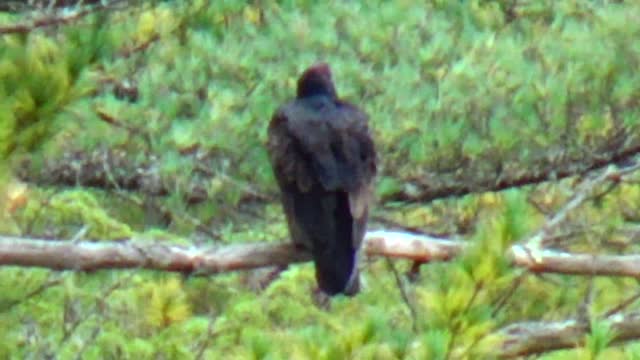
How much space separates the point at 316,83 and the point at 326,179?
69cm

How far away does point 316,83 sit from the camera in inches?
243

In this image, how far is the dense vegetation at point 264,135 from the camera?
20.4 ft

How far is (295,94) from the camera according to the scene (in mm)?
6715

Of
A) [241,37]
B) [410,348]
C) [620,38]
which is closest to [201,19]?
[241,37]

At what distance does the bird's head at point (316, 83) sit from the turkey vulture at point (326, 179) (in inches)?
5.9

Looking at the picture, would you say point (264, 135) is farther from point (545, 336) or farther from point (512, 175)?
point (545, 336)

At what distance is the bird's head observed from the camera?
6.07 meters

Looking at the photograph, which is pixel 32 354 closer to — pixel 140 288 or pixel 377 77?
pixel 140 288

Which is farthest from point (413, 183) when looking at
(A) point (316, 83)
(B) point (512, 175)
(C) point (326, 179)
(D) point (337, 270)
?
(D) point (337, 270)

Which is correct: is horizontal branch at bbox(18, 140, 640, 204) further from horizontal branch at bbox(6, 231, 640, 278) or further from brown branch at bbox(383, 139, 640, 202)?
horizontal branch at bbox(6, 231, 640, 278)

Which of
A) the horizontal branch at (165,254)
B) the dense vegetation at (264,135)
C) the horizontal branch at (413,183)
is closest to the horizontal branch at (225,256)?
the horizontal branch at (165,254)

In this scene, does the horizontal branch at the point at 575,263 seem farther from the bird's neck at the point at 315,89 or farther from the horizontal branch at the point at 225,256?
the bird's neck at the point at 315,89

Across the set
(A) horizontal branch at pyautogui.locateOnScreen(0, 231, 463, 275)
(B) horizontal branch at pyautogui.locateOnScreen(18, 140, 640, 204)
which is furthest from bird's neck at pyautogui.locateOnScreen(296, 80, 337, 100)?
(A) horizontal branch at pyautogui.locateOnScreen(0, 231, 463, 275)

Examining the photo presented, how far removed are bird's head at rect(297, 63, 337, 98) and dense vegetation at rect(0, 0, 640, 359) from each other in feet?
0.74
